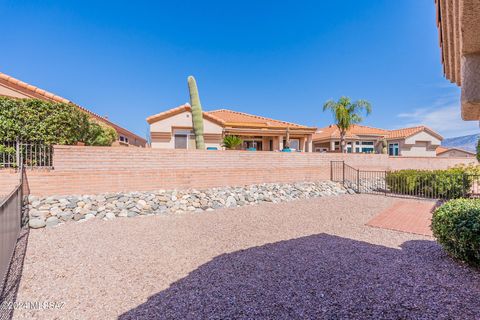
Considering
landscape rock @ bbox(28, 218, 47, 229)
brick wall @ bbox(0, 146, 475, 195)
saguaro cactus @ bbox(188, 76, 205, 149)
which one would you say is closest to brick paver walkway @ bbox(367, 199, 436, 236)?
brick wall @ bbox(0, 146, 475, 195)

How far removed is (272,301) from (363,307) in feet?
3.95

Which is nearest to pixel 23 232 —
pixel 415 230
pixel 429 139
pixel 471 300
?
pixel 471 300

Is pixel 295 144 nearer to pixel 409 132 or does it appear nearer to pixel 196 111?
pixel 196 111

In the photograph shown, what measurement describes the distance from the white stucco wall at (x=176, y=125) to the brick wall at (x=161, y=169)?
6179 mm

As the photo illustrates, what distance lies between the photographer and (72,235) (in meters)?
6.29

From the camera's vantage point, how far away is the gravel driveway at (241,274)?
315cm

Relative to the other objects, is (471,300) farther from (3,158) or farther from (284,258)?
(3,158)

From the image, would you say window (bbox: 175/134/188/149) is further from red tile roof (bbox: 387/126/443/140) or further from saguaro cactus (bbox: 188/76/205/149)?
red tile roof (bbox: 387/126/443/140)

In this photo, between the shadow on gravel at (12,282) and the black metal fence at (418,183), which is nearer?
the shadow on gravel at (12,282)

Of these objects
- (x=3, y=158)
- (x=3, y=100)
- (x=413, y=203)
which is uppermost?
(x=3, y=100)

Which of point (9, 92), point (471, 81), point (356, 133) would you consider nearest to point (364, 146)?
point (356, 133)

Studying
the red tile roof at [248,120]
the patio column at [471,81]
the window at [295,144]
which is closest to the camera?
the patio column at [471,81]

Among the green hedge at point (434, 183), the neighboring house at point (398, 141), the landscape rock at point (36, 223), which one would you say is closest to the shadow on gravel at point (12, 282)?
the landscape rock at point (36, 223)

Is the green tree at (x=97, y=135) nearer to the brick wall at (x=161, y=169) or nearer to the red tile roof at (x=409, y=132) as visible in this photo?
the brick wall at (x=161, y=169)
